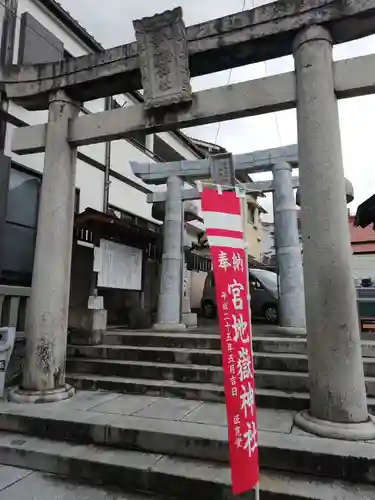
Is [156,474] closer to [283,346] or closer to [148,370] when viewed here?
[148,370]

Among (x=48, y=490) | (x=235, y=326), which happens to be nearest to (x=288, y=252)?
(x=235, y=326)

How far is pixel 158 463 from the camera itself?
3.95 meters

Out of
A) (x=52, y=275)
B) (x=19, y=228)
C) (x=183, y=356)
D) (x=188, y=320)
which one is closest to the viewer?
(x=52, y=275)

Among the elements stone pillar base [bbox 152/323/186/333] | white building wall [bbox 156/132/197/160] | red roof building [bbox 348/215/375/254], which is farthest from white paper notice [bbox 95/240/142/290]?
red roof building [bbox 348/215/375/254]

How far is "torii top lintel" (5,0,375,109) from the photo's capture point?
5.07 m

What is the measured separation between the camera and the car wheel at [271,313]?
536 inches

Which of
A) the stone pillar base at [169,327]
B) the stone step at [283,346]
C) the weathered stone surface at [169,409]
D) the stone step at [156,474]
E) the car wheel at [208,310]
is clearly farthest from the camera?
the car wheel at [208,310]

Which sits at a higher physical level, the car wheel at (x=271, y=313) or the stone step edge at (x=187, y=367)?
the car wheel at (x=271, y=313)

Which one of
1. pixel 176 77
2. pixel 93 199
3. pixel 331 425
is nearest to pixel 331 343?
pixel 331 425

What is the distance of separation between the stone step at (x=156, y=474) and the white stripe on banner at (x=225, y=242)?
233 centimetres

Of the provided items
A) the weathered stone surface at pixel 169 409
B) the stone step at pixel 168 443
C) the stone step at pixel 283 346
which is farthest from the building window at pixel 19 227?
the stone step at pixel 283 346

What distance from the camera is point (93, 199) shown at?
1125cm

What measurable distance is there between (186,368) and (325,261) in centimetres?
311

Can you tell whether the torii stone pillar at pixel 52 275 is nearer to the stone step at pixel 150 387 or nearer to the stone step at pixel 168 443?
the stone step at pixel 150 387
